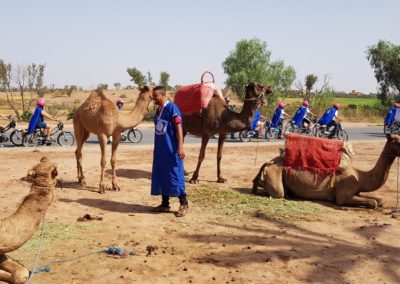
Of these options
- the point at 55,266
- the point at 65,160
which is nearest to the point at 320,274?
the point at 55,266

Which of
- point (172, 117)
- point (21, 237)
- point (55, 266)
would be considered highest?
point (172, 117)

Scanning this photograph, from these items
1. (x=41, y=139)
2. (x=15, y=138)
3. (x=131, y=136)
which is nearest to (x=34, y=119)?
(x=41, y=139)

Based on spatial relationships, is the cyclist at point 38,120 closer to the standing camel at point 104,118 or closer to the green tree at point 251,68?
the standing camel at point 104,118

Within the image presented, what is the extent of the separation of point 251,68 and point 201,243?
3804 centimetres

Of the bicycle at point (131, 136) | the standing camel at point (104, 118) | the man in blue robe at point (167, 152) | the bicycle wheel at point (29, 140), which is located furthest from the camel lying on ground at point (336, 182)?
the bicycle at point (131, 136)

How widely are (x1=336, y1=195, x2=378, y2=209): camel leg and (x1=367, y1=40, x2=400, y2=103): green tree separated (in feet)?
148

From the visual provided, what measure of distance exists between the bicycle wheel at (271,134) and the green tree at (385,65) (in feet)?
108

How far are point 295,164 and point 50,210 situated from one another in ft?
14.5

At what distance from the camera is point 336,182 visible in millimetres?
8320

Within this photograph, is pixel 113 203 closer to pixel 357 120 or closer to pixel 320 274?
pixel 320 274

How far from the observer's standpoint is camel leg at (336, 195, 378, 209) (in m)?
8.09

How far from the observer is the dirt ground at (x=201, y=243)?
4.91 m

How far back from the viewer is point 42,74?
32781 mm

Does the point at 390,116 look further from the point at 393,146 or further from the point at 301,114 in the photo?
the point at 393,146
